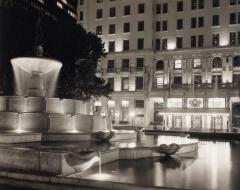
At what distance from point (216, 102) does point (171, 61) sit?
9132 mm

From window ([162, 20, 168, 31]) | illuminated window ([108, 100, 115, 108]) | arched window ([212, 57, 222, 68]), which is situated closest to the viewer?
arched window ([212, 57, 222, 68])

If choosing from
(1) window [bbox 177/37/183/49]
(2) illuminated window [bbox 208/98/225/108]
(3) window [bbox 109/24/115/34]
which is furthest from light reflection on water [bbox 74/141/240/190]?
(3) window [bbox 109/24/115/34]

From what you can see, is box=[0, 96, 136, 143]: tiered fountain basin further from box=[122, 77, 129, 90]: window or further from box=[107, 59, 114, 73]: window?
box=[107, 59, 114, 73]: window

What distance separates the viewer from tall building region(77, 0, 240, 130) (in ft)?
163

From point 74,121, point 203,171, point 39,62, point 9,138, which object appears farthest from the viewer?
point 39,62

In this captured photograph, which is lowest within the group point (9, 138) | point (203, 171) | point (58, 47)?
point (203, 171)

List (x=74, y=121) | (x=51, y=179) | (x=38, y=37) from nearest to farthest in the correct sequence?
1. (x=51, y=179)
2. (x=74, y=121)
3. (x=38, y=37)

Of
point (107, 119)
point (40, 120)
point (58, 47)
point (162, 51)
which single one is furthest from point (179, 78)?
point (40, 120)

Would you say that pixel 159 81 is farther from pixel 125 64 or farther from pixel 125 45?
pixel 125 45

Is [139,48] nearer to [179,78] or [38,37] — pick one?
[179,78]

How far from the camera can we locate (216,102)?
49.9m

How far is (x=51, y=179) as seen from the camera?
8258 mm

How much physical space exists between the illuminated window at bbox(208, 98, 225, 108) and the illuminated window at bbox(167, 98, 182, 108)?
436 centimetres

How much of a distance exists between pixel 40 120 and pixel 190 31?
137 ft
